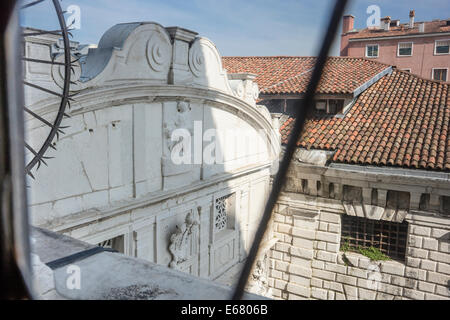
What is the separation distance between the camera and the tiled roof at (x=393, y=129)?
34.7 ft

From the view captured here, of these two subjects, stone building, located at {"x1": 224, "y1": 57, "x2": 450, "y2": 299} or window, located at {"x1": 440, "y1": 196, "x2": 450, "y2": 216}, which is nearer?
window, located at {"x1": 440, "y1": 196, "x2": 450, "y2": 216}

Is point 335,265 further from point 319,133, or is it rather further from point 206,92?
point 206,92

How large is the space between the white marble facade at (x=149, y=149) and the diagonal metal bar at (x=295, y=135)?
162 inches

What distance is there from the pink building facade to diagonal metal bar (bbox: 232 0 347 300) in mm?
26604

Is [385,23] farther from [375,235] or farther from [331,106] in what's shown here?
[375,235]

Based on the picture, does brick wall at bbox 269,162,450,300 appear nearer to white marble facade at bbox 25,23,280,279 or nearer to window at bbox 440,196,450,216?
window at bbox 440,196,450,216

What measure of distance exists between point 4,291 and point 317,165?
1132 centimetres

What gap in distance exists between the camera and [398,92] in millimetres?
13891

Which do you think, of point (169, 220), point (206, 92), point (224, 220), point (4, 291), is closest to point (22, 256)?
point (4, 291)

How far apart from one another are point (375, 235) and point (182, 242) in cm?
652

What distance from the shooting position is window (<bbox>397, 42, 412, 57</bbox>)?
25.4m

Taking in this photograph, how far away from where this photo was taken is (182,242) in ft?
25.5

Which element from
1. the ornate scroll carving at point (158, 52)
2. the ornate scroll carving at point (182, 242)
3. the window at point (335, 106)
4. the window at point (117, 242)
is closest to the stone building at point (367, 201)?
the window at point (335, 106)

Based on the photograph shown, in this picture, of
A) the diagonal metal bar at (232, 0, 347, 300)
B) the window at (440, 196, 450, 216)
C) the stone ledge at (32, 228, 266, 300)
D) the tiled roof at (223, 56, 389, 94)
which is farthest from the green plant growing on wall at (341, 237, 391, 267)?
the diagonal metal bar at (232, 0, 347, 300)
